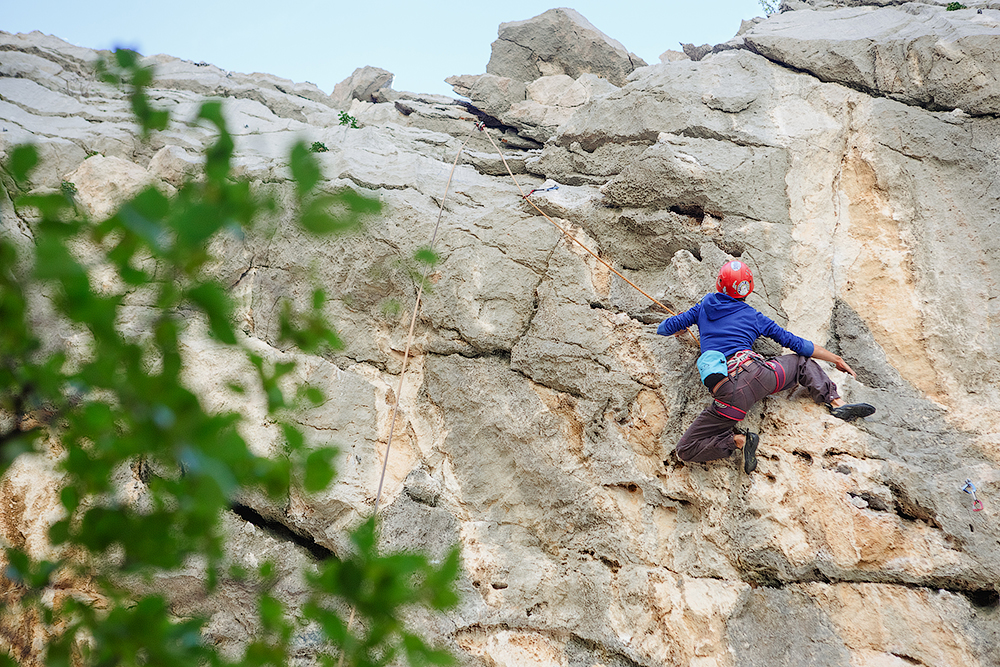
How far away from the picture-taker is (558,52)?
46.5 feet

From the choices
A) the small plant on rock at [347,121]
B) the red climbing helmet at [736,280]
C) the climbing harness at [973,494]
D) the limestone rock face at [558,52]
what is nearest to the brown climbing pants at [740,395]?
the red climbing helmet at [736,280]

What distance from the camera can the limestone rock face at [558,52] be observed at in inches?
554

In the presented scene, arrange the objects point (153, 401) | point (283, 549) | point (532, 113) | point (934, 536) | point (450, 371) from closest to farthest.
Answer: point (153, 401) < point (934, 536) < point (283, 549) < point (450, 371) < point (532, 113)

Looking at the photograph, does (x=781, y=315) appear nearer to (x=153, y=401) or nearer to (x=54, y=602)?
(x=153, y=401)

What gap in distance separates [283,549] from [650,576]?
325 cm

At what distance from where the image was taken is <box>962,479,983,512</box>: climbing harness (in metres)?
5.07

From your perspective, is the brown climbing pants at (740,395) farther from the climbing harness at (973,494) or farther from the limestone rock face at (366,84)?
the limestone rock face at (366,84)

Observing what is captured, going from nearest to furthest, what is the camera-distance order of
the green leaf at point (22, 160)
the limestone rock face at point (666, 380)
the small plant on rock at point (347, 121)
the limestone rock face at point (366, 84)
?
the green leaf at point (22, 160)
the limestone rock face at point (666, 380)
the small plant on rock at point (347, 121)
the limestone rock face at point (366, 84)

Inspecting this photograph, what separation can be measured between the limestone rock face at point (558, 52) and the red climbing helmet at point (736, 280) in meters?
9.43

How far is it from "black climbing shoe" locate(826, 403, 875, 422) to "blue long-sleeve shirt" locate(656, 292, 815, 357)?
0.52 m

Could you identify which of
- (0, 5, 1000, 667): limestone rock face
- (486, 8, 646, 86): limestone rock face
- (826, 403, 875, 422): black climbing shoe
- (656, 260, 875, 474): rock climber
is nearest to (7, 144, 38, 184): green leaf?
(0, 5, 1000, 667): limestone rock face

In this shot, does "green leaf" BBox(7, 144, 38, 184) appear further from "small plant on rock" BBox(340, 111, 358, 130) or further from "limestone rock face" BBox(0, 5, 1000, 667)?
"small plant on rock" BBox(340, 111, 358, 130)

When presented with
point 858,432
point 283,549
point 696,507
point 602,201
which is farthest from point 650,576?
point 602,201

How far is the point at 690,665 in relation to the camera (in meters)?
5.34
